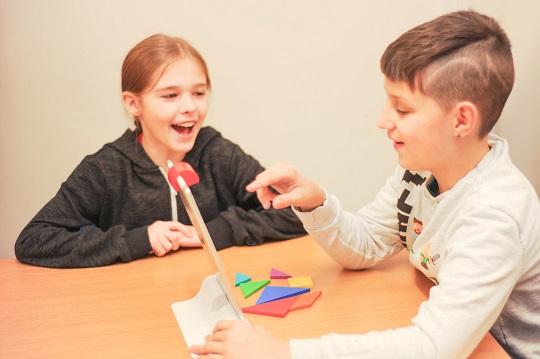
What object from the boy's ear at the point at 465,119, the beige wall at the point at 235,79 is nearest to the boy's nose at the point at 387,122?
the boy's ear at the point at 465,119

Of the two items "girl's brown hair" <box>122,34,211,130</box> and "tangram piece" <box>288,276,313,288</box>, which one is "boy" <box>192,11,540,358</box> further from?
"girl's brown hair" <box>122,34,211,130</box>

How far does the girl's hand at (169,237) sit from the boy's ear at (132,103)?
0.31 m

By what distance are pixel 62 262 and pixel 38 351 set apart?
0.34 metres

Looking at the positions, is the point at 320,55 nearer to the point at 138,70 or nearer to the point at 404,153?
the point at 138,70

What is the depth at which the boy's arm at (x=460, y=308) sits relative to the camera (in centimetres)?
86

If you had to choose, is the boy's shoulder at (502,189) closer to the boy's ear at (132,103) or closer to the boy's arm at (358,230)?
the boy's arm at (358,230)

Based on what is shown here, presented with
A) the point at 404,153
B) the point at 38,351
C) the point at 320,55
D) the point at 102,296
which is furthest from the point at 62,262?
the point at 320,55

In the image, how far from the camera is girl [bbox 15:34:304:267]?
1.31m

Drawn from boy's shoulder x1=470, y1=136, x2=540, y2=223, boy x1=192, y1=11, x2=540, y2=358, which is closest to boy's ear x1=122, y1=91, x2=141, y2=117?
boy x1=192, y1=11, x2=540, y2=358

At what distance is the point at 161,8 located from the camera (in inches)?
74.0

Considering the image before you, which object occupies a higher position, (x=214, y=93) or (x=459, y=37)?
(x=459, y=37)

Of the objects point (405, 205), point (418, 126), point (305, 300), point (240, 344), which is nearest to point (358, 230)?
point (405, 205)

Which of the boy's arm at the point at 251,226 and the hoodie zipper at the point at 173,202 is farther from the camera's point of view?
the hoodie zipper at the point at 173,202

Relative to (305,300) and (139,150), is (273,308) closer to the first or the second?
(305,300)
